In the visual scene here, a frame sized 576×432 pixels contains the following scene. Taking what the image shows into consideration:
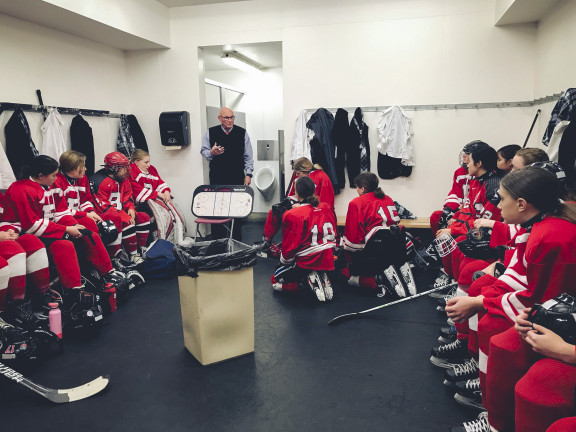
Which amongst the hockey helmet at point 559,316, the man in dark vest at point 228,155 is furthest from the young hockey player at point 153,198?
the hockey helmet at point 559,316

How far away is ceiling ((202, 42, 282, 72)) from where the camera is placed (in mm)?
5359

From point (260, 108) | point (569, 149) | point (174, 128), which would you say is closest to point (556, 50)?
point (569, 149)

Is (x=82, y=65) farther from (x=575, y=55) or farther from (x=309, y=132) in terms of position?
(x=575, y=55)

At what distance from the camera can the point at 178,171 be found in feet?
18.1

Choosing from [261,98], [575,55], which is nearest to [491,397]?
[575,55]

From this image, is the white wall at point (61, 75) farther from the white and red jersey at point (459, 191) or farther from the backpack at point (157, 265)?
the white and red jersey at point (459, 191)

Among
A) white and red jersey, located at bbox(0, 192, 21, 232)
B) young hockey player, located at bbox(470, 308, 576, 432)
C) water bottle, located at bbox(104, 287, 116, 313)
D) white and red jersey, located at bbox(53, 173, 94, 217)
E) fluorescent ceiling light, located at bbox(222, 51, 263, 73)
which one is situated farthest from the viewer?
fluorescent ceiling light, located at bbox(222, 51, 263, 73)

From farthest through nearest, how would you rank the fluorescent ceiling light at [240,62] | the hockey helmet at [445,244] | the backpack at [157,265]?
the fluorescent ceiling light at [240,62], the backpack at [157,265], the hockey helmet at [445,244]

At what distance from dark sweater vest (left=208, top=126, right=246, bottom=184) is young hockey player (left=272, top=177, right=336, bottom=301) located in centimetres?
180

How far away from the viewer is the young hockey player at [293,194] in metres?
3.73

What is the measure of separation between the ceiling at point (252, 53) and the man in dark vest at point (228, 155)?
1.01m

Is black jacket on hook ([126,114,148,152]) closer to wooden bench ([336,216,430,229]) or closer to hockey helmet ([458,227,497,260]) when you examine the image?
wooden bench ([336,216,430,229])

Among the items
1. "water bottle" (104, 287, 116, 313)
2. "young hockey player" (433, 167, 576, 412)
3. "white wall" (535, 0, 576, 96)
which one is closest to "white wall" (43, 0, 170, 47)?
"water bottle" (104, 287, 116, 313)

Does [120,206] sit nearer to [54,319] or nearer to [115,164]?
Answer: [115,164]
